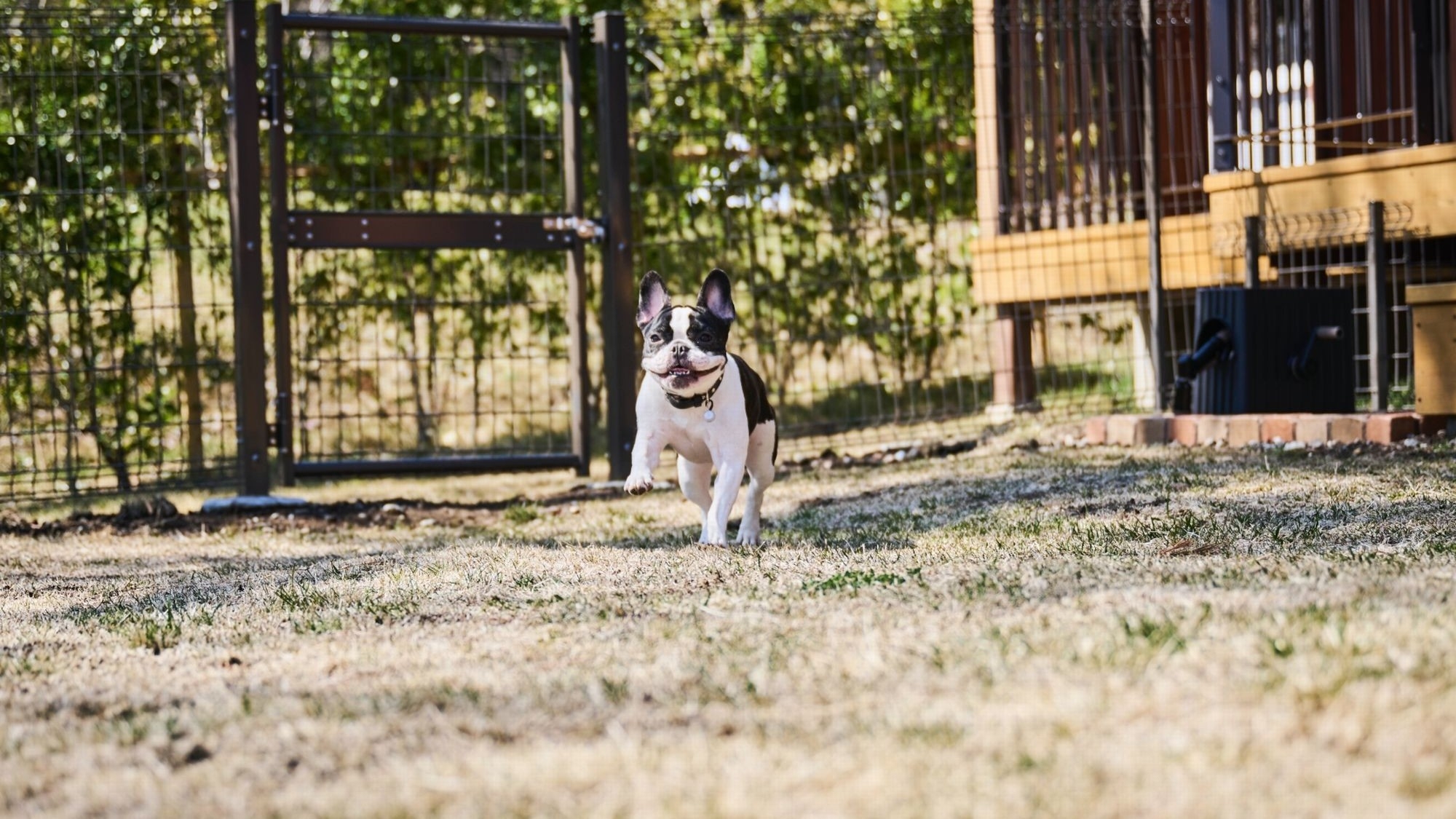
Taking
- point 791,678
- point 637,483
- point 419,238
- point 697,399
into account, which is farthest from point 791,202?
point 791,678

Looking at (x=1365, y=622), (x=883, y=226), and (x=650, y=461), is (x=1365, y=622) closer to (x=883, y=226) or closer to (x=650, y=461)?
(x=650, y=461)

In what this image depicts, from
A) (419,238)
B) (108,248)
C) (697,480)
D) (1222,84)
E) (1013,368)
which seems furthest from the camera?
(1013,368)

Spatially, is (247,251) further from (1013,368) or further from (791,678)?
(791,678)

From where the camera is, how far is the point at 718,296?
607 cm

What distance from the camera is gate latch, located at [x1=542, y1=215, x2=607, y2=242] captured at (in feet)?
31.6

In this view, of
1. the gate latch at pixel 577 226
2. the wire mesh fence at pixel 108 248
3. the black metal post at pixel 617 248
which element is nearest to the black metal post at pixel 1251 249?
the black metal post at pixel 617 248

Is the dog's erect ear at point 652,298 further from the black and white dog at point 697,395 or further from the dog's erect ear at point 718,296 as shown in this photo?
the dog's erect ear at point 718,296

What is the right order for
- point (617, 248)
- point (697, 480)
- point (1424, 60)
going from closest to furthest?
point (697, 480), point (617, 248), point (1424, 60)

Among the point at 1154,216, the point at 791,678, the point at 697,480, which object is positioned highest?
the point at 1154,216

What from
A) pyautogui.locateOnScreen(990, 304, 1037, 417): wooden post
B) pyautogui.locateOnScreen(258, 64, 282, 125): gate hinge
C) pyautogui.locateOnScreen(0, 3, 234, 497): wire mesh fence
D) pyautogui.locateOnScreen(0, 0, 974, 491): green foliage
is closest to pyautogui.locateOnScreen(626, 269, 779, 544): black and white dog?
pyautogui.locateOnScreen(258, 64, 282, 125): gate hinge

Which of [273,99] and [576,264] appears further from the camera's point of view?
[576,264]

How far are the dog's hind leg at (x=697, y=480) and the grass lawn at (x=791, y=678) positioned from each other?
0.43 meters

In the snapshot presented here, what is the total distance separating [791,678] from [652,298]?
3035 mm

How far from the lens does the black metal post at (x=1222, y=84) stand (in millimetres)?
10188
